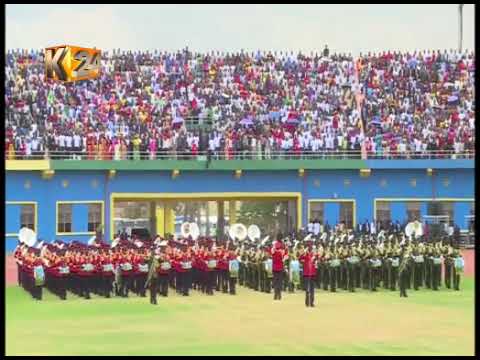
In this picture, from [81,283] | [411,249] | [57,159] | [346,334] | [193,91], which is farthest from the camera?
[193,91]

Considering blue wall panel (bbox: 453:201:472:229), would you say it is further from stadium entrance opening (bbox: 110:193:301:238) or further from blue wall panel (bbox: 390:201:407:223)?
stadium entrance opening (bbox: 110:193:301:238)

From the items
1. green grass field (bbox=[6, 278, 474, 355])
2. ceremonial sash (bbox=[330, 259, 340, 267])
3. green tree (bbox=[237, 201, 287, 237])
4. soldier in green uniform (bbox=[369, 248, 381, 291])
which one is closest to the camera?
green grass field (bbox=[6, 278, 474, 355])

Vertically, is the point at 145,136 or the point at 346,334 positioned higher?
the point at 145,136

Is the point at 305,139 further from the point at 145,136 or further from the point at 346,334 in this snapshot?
the point at 346,334

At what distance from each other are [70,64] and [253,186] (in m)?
8.12

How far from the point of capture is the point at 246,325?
21.1m

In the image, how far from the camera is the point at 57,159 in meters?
41.7

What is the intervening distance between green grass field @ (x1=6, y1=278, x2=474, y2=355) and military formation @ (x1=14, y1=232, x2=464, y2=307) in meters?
0.42

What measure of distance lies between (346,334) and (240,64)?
2890cm

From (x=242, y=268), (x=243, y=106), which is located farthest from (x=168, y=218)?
(x=242, y=268)

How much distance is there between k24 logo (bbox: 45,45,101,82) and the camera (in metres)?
44.4

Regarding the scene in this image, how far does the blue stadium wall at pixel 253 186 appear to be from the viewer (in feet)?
135

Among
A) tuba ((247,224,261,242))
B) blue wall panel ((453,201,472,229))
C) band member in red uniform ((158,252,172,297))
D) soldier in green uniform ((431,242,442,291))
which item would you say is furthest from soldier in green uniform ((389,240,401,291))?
blue wall panel ((453,201,472,229))

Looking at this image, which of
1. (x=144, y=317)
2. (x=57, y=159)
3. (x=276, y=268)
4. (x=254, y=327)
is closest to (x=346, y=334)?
(x=254, y=327)
